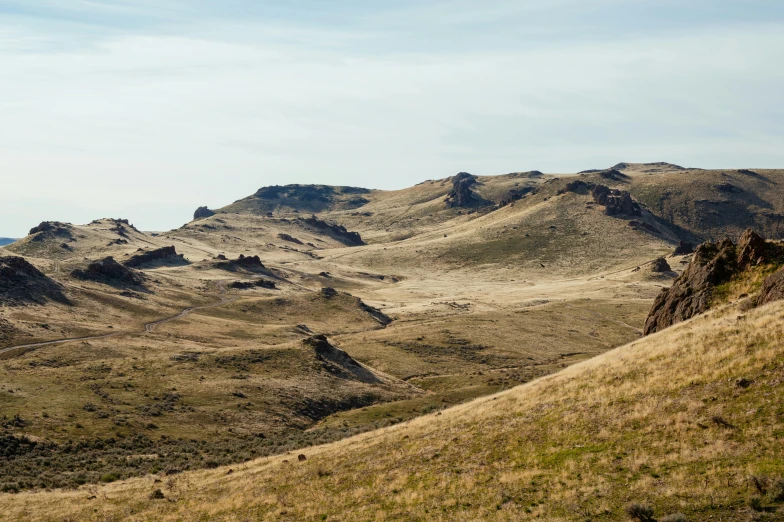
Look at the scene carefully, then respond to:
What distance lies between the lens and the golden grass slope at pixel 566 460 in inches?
794

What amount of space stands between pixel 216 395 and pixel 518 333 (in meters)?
65.0

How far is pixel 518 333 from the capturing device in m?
117

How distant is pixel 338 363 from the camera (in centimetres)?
8656

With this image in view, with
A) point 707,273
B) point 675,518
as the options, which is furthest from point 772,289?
point 675,518

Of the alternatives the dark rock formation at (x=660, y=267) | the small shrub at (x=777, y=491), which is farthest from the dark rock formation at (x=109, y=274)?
the dark rock formation at (x=660, y=267)

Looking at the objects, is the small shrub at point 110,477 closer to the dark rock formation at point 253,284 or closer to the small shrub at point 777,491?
the small shrub at point 777,491

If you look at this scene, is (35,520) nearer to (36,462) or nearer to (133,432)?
(36,462)

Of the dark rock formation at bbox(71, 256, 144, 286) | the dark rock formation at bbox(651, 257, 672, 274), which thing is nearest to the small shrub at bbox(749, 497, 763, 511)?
the dark rock formation at bbox(71, 256, 144, 286)

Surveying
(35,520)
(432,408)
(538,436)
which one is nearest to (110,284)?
(432,408)

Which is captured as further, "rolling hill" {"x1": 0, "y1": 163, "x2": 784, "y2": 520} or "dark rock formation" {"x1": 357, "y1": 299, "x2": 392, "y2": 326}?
"dark rock formation" {"x1": 357, "y1": 299, "x2": 392, "y2": 326}

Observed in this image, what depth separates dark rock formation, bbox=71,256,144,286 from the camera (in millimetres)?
140200

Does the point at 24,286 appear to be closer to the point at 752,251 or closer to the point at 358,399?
the point at 358,399

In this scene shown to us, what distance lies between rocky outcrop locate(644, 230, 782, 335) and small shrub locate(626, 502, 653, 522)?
30.7 m

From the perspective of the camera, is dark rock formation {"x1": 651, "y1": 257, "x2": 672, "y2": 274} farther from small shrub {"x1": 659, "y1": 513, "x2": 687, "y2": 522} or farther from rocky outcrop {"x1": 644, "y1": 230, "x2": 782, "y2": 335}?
small shrub {"x1": 659, "y1": 513, "x2": 687, "y2": 522}
